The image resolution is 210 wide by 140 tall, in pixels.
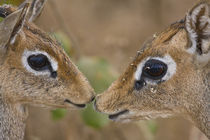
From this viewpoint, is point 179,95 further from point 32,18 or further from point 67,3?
point 67,3

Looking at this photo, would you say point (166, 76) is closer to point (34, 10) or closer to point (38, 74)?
point (38, 74)

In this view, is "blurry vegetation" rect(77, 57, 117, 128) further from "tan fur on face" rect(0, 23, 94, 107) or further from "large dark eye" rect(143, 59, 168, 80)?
"large dark eye" rect(143, 59, 168, 80)

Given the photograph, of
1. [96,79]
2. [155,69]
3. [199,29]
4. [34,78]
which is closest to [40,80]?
[34,78]

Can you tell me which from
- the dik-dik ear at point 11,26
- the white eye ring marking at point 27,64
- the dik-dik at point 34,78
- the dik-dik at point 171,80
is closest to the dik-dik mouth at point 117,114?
the dik-dik at point 171,80

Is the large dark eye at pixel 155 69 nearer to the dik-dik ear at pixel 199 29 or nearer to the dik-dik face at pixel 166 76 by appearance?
the dik-dik face at pixel 166 76

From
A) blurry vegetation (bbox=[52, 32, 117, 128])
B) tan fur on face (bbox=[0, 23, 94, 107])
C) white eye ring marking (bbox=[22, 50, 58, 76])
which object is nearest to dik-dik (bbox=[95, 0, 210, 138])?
tan fur on face (bbox=[0, 23, 94, 107])

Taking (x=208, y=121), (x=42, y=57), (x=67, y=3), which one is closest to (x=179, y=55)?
(x=208, y=121)

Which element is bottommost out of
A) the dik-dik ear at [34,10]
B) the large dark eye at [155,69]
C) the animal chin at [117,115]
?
the animal chin at [117,115]

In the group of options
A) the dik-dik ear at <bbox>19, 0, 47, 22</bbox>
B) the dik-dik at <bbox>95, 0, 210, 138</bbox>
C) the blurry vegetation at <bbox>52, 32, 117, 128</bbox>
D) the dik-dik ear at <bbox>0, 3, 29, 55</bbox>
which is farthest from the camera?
the blurry vegetation at <bbox>52, 32, 117, 128</bbox>
